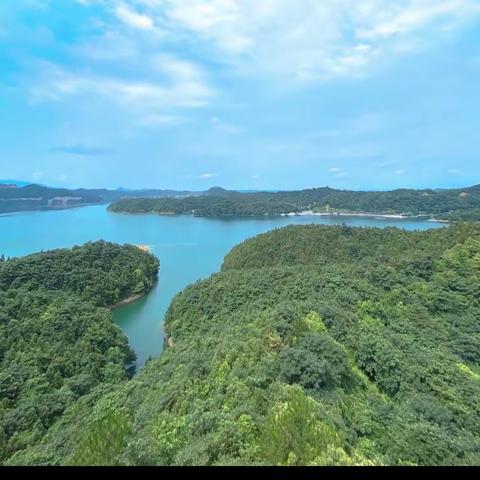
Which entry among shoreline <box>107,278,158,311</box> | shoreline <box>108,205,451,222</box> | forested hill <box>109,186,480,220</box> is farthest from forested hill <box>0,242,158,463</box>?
forested hill <box>109,186,480,220</box>

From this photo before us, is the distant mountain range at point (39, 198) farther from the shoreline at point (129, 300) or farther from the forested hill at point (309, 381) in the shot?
the forested hill at point (309, 381)

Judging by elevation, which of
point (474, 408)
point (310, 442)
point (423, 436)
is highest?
point (310, 442)

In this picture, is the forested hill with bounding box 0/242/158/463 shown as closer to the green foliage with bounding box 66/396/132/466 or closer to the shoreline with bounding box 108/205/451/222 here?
the green foliage with bounding box 66/396/132/466

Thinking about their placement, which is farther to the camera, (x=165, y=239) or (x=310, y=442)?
(x=165, y=239)

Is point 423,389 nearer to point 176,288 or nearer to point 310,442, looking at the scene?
point 310,442

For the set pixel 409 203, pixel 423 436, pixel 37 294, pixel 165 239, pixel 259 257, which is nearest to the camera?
pixel 423 436

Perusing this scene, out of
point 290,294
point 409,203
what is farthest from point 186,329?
point 409,203
